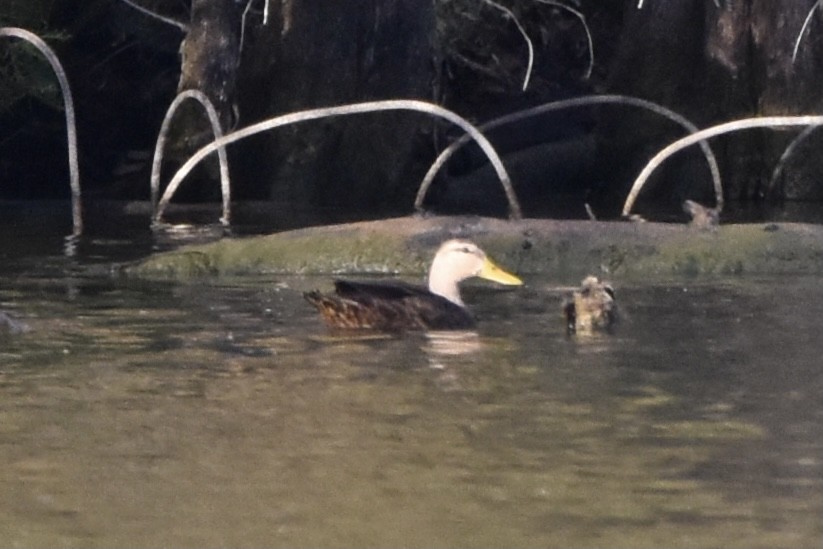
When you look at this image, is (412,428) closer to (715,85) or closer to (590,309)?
(590,309)

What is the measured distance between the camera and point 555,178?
25766mm

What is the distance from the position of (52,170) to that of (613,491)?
740 inches

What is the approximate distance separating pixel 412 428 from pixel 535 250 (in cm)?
605

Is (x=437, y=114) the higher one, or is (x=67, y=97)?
(x=67, y=97)

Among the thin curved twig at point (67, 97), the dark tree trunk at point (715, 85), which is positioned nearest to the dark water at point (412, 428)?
the thin curved twig at point (67, 97)

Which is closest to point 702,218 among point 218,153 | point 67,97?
point 218,153

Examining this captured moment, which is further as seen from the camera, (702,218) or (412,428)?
(702,218)

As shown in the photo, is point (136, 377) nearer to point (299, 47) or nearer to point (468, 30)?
point (299, 47)

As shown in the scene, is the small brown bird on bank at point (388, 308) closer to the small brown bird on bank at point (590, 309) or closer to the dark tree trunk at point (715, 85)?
the small brown bird on bank at point (590, 309)

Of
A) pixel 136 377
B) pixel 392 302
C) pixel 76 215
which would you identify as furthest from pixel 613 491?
pixel 76 215

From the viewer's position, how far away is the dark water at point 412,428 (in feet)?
23.8

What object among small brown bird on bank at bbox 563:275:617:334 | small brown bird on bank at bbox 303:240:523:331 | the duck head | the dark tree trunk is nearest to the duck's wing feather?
small brown bird on bank at bbox 303:240:523:331

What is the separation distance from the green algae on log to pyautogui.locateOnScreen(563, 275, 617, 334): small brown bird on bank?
106 inches

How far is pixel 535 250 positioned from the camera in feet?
48.4
